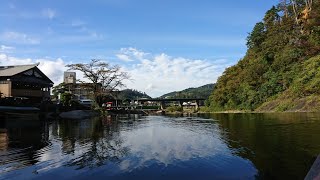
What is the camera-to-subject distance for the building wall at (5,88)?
163 feet

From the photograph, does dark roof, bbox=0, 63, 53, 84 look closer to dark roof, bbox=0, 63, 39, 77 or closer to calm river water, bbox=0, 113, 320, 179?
dark roof, bbox=0, 63, 39, 77

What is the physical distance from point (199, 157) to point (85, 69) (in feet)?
191

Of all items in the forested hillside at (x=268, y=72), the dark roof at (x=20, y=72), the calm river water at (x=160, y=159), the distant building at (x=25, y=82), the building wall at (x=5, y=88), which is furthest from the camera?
the forested hillside at (x=268, y=72)

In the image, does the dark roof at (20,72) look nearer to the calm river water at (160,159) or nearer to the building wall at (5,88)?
the building wall at (5,88)

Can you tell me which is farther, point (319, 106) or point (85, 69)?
point (85, 69)

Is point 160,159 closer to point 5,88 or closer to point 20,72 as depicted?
point 5,88

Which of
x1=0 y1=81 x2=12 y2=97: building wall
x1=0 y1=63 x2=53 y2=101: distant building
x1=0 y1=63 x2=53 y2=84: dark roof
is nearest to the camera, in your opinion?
x1=0 y1=81 x2=12 y2=97: building wall

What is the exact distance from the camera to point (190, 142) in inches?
930

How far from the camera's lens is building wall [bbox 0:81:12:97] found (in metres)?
49.6

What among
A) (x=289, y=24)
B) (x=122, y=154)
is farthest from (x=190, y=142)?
(x=289, y=24)

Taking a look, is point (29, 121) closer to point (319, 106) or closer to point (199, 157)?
point (199, 157)

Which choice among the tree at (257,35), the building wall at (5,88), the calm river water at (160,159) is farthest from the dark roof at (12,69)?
the tree at (257,35)

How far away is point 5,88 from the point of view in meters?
50.0

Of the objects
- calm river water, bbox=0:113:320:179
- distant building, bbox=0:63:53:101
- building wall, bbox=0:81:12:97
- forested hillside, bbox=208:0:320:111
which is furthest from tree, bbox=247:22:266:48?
calm river water, bbox=0:113:320:179
